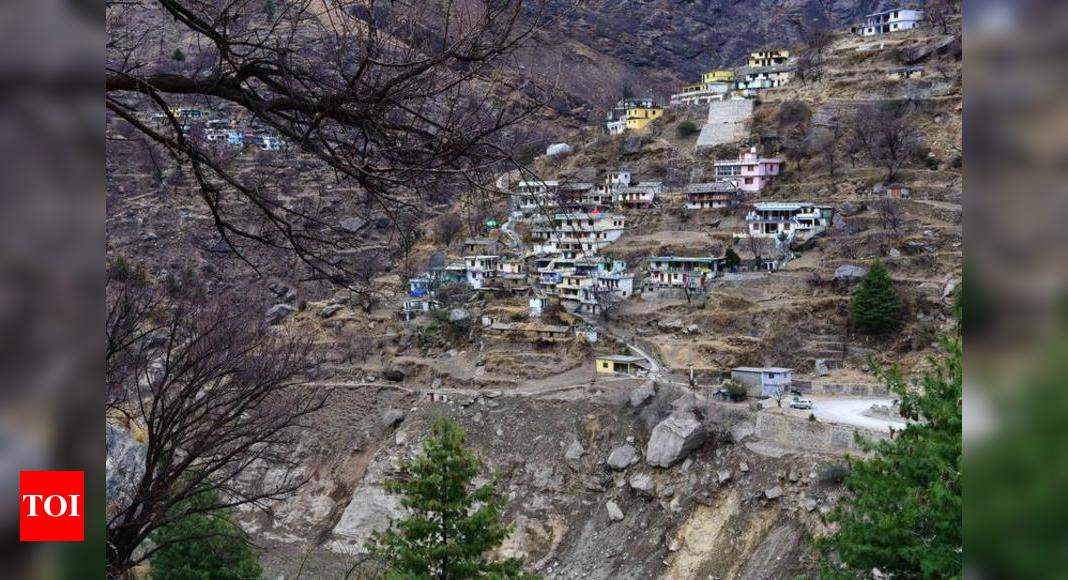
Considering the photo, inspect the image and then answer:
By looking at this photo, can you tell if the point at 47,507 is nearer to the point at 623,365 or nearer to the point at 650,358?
the point at 623,365

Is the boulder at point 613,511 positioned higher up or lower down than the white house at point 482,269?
lower down

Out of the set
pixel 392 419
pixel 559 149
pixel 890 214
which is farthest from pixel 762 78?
pixel 392 419

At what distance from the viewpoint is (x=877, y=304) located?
22.0 metres

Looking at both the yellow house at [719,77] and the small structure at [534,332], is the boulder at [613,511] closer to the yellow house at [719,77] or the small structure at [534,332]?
the small structure at [534,332]

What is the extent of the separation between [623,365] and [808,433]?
6907mm

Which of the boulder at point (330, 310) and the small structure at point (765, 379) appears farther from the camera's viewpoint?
the boulder at point (330, 310)

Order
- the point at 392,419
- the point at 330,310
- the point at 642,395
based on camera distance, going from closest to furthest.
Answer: the point at 642,395 → the point at 392,419 → the point at 330,310

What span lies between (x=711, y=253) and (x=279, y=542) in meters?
15.4

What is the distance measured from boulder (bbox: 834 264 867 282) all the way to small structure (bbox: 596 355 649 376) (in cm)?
601

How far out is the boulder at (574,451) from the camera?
68.4 feet

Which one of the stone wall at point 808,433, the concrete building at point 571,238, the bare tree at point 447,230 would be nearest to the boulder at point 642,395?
the stone wall at point 808,433

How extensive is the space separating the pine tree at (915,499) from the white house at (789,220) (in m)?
19.7

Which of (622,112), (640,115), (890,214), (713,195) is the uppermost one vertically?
(622,112)

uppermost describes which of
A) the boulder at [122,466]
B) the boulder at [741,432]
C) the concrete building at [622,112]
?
the concrete building at [622,112]
